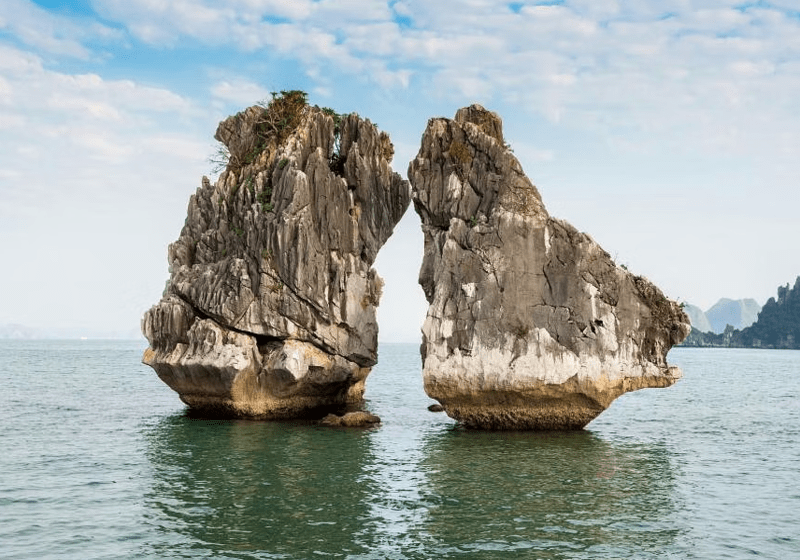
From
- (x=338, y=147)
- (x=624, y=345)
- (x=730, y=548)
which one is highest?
(x=338, y=147)

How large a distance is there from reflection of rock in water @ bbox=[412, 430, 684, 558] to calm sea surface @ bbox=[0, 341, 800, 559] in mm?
94

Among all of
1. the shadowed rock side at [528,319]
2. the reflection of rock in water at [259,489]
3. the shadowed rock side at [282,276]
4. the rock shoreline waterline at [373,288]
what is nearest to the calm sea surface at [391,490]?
the reflection of rock in water at [259,489]

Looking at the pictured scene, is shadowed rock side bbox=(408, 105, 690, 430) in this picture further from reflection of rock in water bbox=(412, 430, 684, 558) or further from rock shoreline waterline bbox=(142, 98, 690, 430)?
reflection of rock in water bbox=(412, 430, 684, 558)

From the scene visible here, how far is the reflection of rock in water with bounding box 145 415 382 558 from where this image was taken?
21219 mm

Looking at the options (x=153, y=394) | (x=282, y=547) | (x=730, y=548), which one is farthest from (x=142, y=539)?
(x=153, y=394)

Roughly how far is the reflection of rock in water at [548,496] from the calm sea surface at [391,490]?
9 cm

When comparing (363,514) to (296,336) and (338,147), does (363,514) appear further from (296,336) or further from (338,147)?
(338,147)

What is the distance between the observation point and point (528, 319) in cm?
3772

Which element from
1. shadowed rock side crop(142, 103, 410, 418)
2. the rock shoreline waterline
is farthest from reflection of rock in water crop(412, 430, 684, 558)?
shadowed rock side crop(142, 103, 410, 418)

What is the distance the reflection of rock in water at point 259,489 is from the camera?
2122 cm

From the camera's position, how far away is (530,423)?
38531 millimetres

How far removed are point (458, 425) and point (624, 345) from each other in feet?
31.1

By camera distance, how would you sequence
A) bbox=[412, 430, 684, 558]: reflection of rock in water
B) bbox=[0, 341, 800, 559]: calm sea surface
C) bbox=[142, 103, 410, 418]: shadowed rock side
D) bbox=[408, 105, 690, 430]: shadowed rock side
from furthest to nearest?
bbox=[142, 103, 410, 418]: shadowed rock side, bbox=[408, 105, 690, 430]: shadowed rock side, bbox=[412, 430, 684, 558]: reflection of rock in water, bbox=[0, 341, 800, 559]: calm sea surface

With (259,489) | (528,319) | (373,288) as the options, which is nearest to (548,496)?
(259,489)
